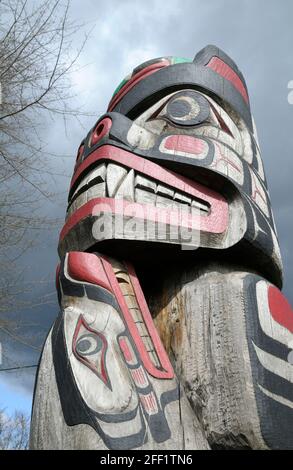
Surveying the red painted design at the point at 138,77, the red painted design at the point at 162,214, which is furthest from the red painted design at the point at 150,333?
the red painted design at the point at 138,77

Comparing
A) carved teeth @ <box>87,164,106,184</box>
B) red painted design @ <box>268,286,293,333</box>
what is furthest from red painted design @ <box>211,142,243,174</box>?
red painted design @ <box>268,286,293,333</box>

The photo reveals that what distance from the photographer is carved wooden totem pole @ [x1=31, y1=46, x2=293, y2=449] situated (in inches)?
83.0

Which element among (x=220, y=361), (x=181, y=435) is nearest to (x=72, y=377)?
(x=181, y=435)

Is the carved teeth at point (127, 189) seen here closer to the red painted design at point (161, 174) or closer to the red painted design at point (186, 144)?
the red painted design at point (161, 174)

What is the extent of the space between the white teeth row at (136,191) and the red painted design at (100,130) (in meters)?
0.24

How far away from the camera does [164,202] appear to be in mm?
2742

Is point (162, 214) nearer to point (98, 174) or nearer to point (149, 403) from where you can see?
point (98, 174)

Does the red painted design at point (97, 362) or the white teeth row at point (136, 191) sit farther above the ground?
the white teeth row at point (136, 191)

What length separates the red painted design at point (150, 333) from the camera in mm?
2279


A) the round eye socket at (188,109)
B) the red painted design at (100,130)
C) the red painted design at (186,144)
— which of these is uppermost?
the round eye socket at (188,109)

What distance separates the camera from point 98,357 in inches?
86.0

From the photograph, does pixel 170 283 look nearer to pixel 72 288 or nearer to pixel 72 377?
pixel 72 288

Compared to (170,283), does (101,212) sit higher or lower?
higher

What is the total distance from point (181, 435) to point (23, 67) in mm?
2484
